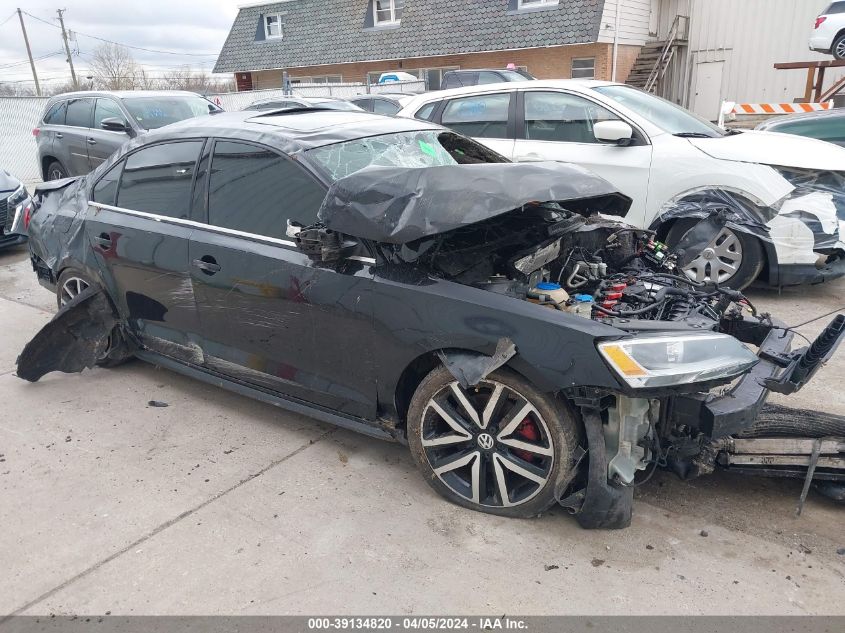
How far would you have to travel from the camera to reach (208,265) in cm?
374

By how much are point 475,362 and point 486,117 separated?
4.67 meters

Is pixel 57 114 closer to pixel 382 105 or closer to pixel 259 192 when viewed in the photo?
pixel 382 105

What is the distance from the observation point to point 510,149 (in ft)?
21.9

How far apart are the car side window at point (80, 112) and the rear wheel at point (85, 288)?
6628mm

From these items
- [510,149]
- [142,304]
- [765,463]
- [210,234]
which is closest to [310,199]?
[210,234]

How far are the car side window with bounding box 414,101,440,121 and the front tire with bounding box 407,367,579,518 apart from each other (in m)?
4.87

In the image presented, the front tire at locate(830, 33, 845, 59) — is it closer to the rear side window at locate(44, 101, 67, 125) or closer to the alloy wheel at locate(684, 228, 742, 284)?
the alloy wheel at locate(684, 228, 742, 284)

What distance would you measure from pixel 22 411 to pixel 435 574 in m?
3.15

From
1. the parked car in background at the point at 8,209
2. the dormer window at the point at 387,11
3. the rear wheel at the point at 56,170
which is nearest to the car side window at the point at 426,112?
the parked car in background at the point at 8,209

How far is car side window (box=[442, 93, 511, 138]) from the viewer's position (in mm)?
6773

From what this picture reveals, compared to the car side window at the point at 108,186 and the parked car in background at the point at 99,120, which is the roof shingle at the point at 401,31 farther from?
the car side window at the point at 108,186

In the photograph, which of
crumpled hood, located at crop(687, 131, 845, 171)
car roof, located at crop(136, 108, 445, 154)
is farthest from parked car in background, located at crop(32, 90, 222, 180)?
crumpled hood, located at crop(687, 131, 845, 171)

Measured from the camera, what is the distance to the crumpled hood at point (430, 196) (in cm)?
286

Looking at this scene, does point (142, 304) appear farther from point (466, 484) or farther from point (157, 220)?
point (466, 484)
